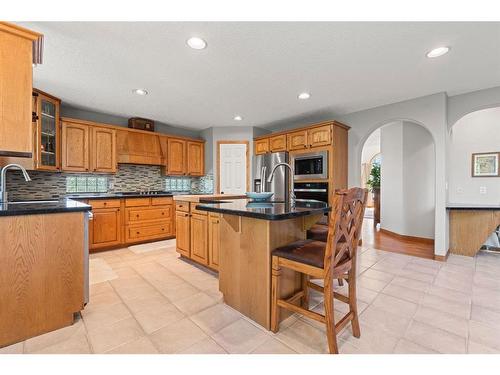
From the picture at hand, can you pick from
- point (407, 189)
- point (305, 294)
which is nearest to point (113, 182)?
point (305, 294)

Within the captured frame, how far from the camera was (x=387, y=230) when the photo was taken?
15.7 feet

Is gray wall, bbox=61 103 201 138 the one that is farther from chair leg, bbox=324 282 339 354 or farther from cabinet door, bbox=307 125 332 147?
chair leg, bbox=324 282 339 354

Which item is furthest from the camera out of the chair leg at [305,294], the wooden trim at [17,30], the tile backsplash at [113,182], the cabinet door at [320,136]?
the cabinet door at [320,136]

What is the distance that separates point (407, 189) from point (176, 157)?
4748 millimetres

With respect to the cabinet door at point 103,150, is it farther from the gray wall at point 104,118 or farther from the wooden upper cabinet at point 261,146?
the wooden upper cabinet at point 261,146

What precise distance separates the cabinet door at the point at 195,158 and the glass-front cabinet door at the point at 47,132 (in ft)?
7.29

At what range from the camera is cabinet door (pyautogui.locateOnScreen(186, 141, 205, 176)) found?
5000 millimetres

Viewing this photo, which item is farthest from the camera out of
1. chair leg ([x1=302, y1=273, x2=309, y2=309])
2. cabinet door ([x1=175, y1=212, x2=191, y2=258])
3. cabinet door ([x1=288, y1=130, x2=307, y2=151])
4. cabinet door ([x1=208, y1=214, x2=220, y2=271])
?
cabinet door ([x1=288, y1=130, x2=307, y2=151])

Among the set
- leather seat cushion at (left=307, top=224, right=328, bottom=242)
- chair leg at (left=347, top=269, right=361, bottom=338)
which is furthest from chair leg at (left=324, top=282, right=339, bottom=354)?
leather seat cushion at (left=307, top=224, right=328, bottom=242)

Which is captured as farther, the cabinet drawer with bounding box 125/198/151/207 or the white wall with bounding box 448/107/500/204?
the cabinet drawer with bounding box 125/198/151/207

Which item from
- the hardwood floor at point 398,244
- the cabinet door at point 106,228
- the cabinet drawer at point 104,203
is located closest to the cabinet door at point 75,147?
the cabinet drawer at point 104,203

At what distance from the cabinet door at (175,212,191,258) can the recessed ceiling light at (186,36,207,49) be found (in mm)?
1898

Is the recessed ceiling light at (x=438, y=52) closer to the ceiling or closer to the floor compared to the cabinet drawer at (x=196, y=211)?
closer to the ceiling

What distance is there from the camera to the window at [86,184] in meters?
3.83
